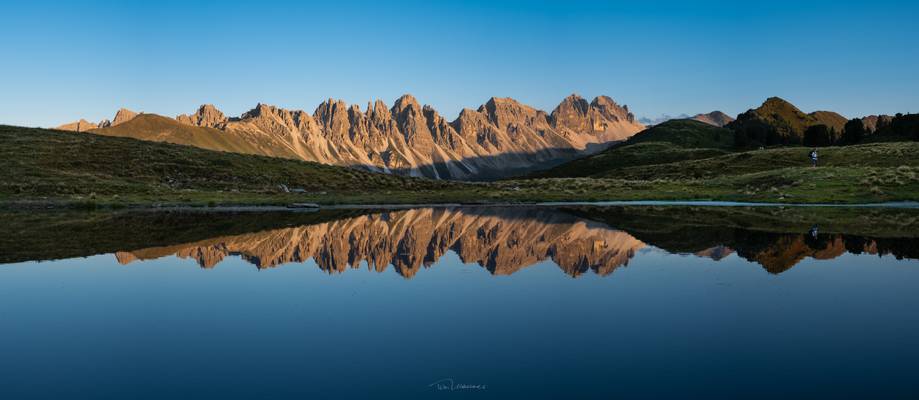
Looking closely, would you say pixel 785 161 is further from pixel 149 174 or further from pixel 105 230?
pixel 105 230

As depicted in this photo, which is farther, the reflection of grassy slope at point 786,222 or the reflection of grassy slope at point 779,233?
the reflection of grassy slope at point 786,222

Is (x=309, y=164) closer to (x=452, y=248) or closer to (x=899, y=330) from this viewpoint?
(x=452, y=248)

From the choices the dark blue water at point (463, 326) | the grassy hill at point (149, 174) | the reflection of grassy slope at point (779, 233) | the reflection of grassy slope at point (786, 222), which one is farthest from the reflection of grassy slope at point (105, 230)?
the reflection of grassy slope at point (779, 233)

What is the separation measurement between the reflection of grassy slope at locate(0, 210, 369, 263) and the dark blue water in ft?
17.4

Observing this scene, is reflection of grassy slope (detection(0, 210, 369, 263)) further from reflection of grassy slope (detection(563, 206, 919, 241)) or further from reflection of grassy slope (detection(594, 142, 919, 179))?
reflection of grassy slope (detection(594, 142, 919, 179))

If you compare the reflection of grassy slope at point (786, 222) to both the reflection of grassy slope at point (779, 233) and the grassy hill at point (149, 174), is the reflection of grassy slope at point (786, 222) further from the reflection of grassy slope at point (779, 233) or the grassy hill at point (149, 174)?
the grassy hill at point (149, 174)

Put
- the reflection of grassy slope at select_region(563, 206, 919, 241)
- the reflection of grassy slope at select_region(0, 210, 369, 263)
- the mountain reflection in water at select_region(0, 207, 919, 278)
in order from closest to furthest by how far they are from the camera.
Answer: the mountain reflection in water at select_region(0, 207, 919, 278)
the reflection of grassy slope at select_region(0, 210, 369, 263)
the reflection of grassy slope at select_region(563, 206, 919, 241)

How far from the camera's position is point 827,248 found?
3128 cm

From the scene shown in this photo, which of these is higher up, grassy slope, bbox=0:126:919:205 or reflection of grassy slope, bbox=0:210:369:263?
grassy slope, bbox=0:126:919:205

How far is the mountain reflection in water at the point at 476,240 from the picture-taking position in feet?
93.6

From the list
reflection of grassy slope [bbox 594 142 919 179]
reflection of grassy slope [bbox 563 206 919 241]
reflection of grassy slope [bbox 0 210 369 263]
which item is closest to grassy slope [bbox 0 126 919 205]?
reflection of grassy slope [bbox 594 142 919 179]

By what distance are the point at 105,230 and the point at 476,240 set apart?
2653cm

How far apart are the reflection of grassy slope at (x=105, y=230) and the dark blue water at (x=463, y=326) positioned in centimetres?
531

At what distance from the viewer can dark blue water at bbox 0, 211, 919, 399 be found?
1155 cm
